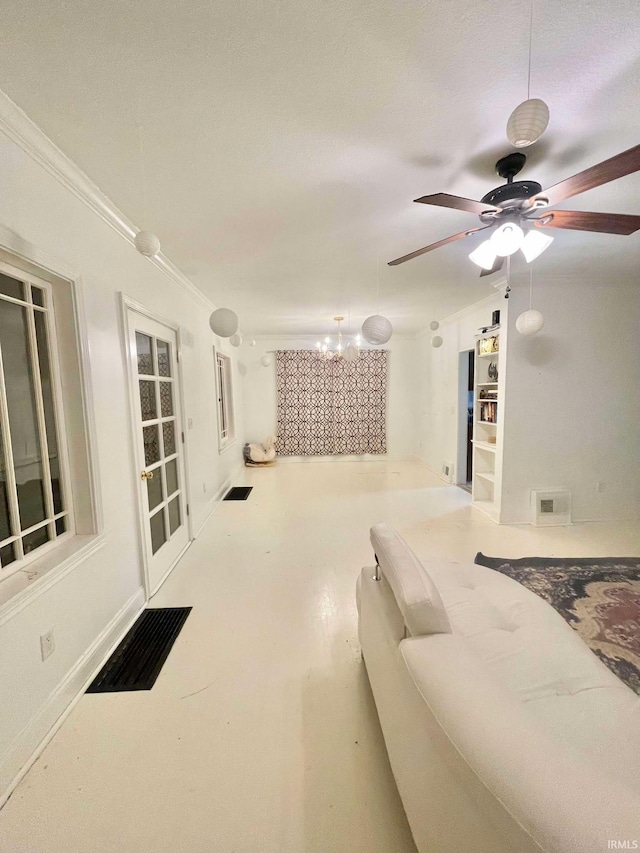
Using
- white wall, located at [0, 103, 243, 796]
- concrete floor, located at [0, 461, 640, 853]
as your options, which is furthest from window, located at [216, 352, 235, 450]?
concrete floor, located at [0, 461, 640, 853]

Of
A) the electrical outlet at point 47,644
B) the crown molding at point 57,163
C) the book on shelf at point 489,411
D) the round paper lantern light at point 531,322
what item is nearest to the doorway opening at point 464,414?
the book on shelf at point 489,411

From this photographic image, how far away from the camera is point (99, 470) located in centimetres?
185

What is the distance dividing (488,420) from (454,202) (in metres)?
3.03

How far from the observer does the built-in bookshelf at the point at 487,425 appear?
148 inches

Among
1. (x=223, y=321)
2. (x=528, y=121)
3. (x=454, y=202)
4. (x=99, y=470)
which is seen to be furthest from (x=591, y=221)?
(x=99, y=470)

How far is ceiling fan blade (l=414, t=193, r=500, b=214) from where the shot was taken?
4.60 ft

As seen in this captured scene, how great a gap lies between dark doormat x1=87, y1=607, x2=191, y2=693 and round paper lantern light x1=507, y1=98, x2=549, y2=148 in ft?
8.84

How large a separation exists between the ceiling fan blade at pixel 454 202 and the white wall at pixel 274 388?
4.94 meters

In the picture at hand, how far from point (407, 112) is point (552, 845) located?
2.03 meters

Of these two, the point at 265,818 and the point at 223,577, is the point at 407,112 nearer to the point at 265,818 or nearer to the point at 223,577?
the point at 265,818

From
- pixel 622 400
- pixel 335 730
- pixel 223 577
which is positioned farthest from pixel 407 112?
pixel 622 400

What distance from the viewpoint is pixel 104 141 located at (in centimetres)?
144

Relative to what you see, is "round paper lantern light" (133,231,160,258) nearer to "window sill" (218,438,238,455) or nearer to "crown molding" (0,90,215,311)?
"crown molding" (0,90,215,311)

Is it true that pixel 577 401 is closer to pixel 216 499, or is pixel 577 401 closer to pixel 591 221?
pixel 591 221
